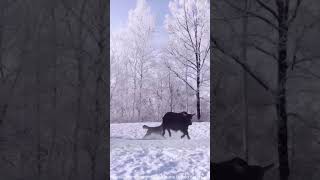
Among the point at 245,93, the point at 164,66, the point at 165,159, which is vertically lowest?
the point at 165,159

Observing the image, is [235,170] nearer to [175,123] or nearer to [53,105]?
[53,105]

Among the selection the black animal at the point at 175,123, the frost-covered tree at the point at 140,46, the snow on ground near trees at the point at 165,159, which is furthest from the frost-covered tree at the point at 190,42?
the snow on ground near trees at the point at 165,159

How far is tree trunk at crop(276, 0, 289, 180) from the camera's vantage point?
258 cm

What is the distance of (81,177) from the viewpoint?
287 centimetres

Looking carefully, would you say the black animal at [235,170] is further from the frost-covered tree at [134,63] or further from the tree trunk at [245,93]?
the frost-covered tree at [134,63]

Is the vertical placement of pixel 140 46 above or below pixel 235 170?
above

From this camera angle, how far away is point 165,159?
5.66m

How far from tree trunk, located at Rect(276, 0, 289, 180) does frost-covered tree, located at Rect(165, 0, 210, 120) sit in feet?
28.9

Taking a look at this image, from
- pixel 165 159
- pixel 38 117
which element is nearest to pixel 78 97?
pixel 38 117

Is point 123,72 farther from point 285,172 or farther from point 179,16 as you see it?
point 285,172

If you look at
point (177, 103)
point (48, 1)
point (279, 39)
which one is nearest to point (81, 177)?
point (48, 1)

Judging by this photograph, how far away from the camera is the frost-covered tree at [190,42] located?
11.9 meters

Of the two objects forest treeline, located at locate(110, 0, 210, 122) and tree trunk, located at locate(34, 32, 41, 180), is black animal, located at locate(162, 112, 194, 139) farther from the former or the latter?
tree trunk, located at locate(34, 32, 41, 180)

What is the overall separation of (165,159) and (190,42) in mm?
7418
